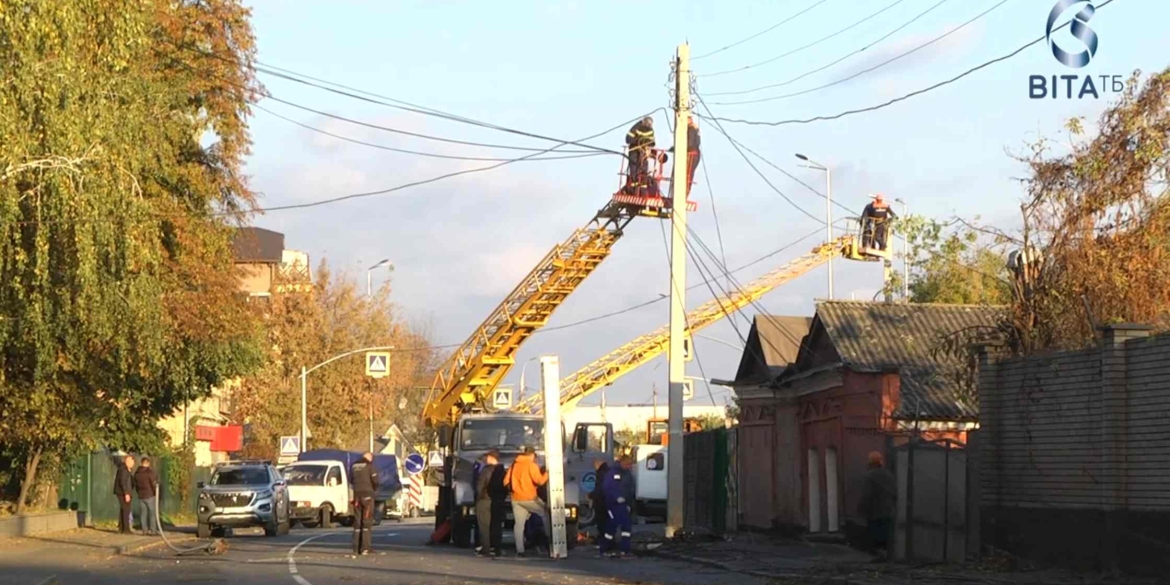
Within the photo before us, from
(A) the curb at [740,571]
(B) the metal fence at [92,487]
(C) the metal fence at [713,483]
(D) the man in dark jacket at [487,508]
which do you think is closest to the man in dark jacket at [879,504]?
(A) the curb at [740,571]

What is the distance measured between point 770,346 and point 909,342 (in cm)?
511

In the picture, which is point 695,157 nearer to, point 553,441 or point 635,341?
point 553,441

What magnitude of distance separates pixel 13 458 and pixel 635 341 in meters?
18.3

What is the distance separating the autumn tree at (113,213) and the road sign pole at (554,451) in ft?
21.0

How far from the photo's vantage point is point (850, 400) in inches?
1170

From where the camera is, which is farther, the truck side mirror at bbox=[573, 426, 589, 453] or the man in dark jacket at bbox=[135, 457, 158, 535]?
the man in dark jacket at bbox=[135, 457, 158, 535]

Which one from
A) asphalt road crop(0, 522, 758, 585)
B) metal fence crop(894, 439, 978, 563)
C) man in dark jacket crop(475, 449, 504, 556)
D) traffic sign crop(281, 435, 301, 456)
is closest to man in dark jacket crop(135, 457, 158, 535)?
asphalt road crop(0, 522, 758, 585)

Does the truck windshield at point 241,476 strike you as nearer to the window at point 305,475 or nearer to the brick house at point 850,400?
the window at point 305,475

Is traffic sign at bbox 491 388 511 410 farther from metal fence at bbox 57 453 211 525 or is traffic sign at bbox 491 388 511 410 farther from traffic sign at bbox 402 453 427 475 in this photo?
traffic sign at bbox 402 453 427 475

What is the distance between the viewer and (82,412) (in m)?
33.4

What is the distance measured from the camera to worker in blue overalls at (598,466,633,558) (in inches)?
1006

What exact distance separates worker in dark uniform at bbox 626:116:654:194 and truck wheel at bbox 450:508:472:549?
8.14 meters

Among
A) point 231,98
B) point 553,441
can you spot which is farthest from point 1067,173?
point 231,98

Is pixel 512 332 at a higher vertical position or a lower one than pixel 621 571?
higher
